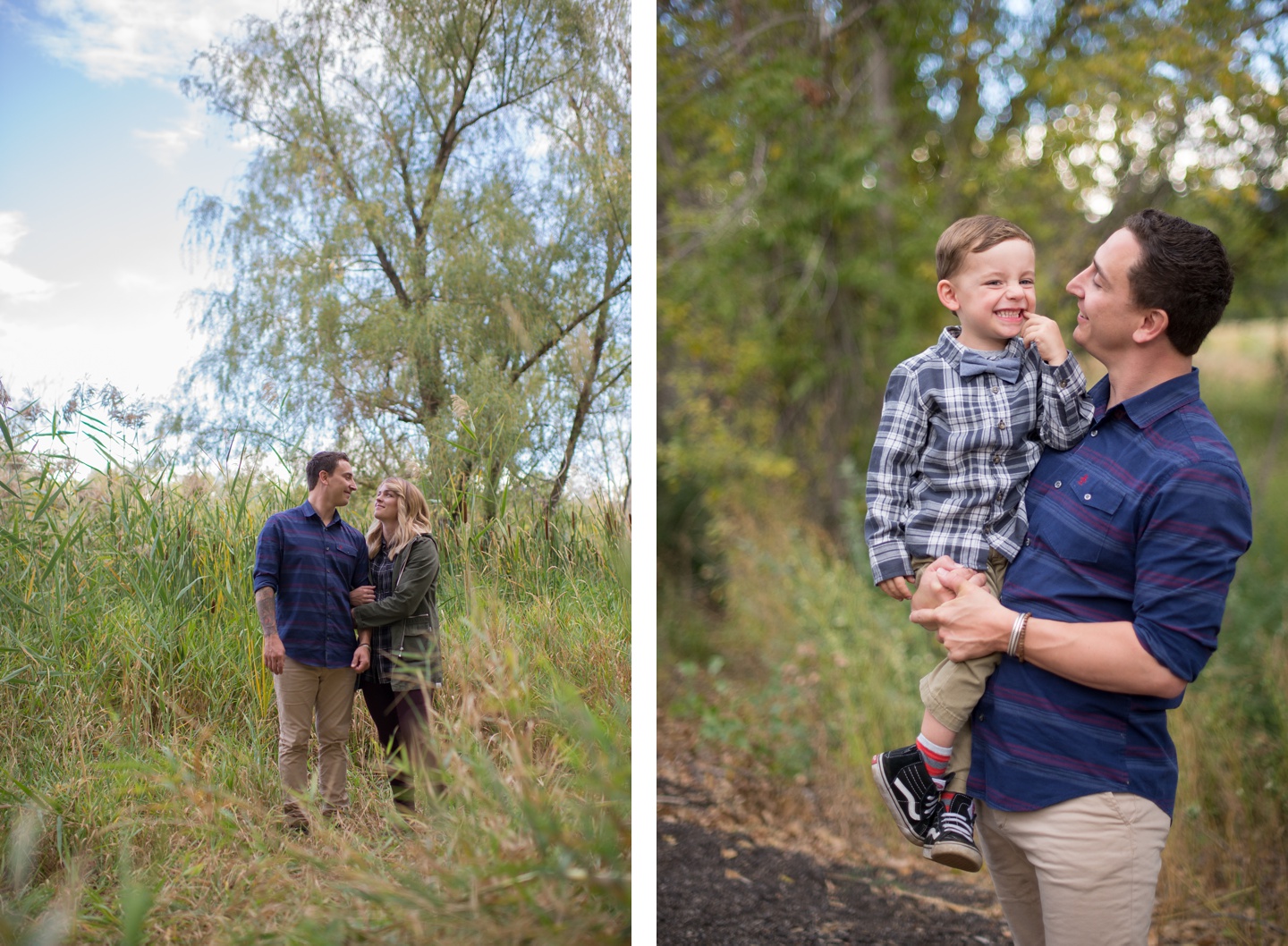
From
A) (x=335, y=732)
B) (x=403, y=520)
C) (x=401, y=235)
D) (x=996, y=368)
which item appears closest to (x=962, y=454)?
(x=996, y=368)

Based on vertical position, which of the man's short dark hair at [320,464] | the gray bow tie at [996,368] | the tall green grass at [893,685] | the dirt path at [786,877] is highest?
the gray bow tie at [996,368]

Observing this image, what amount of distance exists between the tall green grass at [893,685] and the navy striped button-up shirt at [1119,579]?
102 inches

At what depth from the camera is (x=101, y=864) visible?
67.0 inches

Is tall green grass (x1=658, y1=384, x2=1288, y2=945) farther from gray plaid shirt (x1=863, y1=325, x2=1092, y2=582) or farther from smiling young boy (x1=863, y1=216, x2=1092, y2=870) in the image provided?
gray plaid shirt (x1=863, y1=325, x2=1092, y2=582)

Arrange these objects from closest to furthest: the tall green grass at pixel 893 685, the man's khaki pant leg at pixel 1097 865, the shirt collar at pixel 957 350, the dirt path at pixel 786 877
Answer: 1. the man's khaki pant leg at pixel 1097 865
2. the shirt collar at pixel 957 350
3. the dirt path at pixel 786 877
4. the tall green grass at pixel 893 685

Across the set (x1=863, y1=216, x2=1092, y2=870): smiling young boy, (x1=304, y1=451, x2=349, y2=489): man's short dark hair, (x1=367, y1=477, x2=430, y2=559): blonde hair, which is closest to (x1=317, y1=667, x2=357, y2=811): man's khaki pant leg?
(x1=367, y1=477, x2=430, y2=559): blonde hair

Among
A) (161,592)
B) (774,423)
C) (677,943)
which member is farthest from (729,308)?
(161,592)

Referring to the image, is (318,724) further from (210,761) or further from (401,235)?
(401,235)

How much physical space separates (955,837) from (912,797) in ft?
0.39

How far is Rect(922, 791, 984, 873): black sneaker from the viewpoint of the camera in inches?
72.2

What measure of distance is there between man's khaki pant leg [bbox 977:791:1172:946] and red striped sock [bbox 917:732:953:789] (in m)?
0.18

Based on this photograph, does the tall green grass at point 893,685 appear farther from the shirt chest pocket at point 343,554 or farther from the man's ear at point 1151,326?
the shirt chest pocket at point 343,554

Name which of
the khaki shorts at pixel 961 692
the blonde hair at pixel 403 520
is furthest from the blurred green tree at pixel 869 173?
the blonde hair at pixel 403 520

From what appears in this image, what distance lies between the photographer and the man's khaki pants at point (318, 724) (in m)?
1.86
